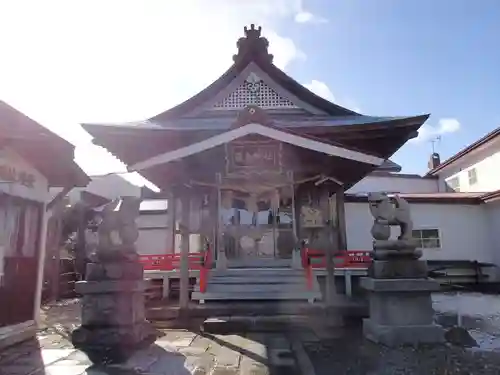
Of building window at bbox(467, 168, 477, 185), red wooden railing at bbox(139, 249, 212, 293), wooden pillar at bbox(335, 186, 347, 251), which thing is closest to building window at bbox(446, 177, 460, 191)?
building window at bbox(467, 168, 477, 185)

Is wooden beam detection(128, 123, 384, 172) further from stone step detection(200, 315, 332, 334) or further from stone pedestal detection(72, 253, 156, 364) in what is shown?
stone step detection(200, 315, 332, 334)

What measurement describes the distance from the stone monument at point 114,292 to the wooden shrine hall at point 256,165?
6.01 ft

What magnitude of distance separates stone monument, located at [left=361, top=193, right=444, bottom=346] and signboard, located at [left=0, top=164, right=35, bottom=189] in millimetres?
6428

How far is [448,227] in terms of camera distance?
17266 mm

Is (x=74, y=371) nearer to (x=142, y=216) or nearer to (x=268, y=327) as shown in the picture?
(x=268, y=327)

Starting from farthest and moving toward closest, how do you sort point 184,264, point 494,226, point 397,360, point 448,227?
point 448,227 < point 494,226 < point 184,264 < point 397,360

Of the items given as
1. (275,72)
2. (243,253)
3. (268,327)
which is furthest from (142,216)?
(268,327)

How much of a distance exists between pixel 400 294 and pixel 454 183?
20.2m

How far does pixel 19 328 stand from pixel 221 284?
4.80 m

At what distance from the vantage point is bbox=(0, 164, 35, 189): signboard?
21.6 ft

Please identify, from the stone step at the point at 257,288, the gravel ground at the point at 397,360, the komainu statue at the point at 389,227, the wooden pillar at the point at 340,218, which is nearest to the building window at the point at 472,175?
the wooden pillar at the point at 340,218

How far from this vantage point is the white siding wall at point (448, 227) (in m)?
17.0

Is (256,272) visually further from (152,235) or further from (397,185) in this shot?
(397,185)

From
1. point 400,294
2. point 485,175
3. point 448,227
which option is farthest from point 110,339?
point 485,175
